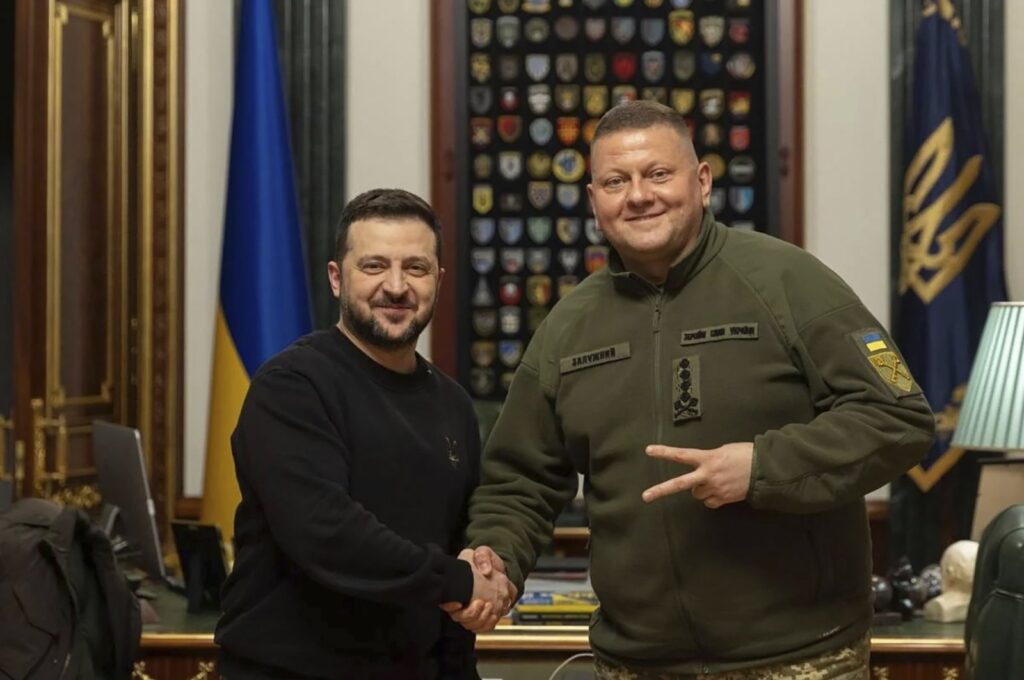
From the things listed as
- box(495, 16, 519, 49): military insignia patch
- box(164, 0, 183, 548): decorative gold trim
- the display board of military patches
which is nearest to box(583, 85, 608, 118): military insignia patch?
the display board of military patches

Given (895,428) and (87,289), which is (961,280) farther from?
(87,289)

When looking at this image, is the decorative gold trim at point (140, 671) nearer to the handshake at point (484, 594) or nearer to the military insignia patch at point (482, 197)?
the handshake at point (484, 594)

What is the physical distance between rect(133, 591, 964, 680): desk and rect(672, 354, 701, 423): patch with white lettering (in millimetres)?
1218

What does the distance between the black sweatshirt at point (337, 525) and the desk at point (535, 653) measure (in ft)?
3.05

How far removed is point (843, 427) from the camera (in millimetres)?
2016

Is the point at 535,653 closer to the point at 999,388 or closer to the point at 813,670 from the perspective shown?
the point at 813,670

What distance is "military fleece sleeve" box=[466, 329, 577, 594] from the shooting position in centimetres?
233

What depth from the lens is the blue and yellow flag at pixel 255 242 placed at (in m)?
4.08

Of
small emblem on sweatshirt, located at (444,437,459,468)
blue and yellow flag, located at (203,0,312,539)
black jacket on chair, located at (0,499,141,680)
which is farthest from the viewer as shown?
blue and yellow flag, located at (203,0,312,539)

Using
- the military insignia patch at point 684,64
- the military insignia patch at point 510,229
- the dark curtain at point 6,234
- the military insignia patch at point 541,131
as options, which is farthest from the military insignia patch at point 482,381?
the dark curtain at point 6,234

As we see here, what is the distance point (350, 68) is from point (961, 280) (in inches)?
76.4

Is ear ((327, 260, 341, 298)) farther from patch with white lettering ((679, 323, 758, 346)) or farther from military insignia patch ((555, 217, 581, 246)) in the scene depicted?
military insignia patch ((555, 217, 581, 246))

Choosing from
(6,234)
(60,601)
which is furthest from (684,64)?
(6,234)

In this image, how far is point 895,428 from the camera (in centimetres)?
203
